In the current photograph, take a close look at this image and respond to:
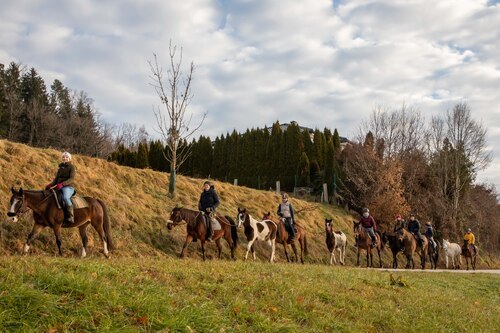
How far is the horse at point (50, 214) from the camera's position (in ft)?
38.3

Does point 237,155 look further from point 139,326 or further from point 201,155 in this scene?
point 139,326

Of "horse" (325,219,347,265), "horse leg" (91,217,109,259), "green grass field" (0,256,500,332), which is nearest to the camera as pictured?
"green grass field" (0,256,500,332)

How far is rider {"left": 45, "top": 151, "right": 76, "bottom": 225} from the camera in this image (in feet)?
40.8

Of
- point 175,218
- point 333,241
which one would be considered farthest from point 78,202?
point 333,241

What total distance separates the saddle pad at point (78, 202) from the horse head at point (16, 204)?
1.37 metres

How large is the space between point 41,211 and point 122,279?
6.41 metres

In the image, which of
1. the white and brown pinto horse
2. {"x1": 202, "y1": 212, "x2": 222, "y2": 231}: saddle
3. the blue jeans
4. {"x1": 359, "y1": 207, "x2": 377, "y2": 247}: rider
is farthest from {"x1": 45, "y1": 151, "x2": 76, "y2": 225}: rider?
{"x1": 359, "y1": 207, "x2": 377, "y2": 247}: rider

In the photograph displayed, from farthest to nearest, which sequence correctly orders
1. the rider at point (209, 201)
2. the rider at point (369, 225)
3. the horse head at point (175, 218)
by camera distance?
the rider at point (369, 225) < the rider at point (209, 201) < the horse head at point (175, 218)

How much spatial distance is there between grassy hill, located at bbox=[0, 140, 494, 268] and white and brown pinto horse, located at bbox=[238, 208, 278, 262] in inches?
52.4

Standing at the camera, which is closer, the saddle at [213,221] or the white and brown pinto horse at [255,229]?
the saddle at [213,221]

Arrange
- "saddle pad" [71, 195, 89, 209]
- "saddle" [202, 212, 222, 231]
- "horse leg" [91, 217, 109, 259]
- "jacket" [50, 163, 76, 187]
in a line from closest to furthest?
"jacket" [50, 163, 76, 187] < "saddle pad" [71, 195, 89, 209] < "horse leg" [91, 217, 109, 259] < "saddle" [202, 212, 222, 231]

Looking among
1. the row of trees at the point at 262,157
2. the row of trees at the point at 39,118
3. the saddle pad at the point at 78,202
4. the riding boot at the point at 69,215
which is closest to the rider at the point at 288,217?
the saddle pad at the point at 78,202

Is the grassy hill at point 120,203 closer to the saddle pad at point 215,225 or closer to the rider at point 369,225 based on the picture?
the saddle pad at point 215,225

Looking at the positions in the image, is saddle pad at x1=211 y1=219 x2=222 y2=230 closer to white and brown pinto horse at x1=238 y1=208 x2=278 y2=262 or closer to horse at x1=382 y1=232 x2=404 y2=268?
white and brown pinto horse at x1=238 y1=208 x2=278 y2=262
